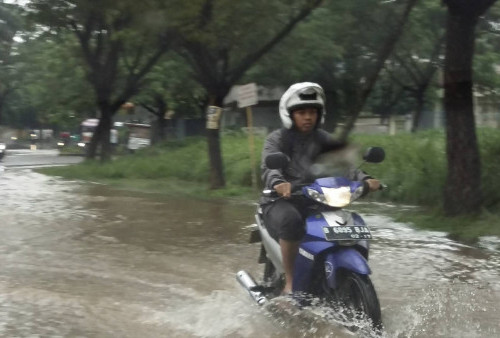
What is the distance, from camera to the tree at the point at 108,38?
17384mm

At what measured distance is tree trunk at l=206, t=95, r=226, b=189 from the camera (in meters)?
18.4

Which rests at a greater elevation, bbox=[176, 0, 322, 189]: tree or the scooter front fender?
bbox=[176, 0, 322, 189]: tree

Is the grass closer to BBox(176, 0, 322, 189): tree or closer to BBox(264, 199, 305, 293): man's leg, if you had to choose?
BBox(264, 199, 305, 293): man's leg

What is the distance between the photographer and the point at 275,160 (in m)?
5.52

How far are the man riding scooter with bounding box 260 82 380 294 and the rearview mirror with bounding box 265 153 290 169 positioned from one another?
15cm

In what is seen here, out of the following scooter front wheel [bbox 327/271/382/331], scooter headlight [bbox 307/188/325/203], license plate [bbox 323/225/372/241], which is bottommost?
scooter front wheel [bbox 327/271/382/331]

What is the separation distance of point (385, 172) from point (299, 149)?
34.1ft

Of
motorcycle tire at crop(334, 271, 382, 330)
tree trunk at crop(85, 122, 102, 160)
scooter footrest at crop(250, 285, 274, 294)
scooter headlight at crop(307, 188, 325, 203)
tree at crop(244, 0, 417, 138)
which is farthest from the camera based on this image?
tree trunk at crop(85, 122, 102, 160)

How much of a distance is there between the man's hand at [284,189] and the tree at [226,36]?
34.2 ft

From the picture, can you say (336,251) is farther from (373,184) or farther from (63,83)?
(63,83)

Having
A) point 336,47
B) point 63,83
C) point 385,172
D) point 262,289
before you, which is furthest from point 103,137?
point 262,289

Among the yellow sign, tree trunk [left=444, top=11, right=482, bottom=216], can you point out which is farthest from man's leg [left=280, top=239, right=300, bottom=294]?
the yellow sign

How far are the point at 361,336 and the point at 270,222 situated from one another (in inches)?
46.6

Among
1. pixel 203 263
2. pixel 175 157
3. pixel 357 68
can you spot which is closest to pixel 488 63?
pixel 357 68
